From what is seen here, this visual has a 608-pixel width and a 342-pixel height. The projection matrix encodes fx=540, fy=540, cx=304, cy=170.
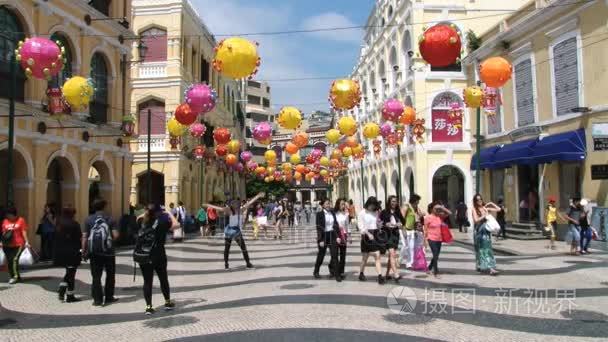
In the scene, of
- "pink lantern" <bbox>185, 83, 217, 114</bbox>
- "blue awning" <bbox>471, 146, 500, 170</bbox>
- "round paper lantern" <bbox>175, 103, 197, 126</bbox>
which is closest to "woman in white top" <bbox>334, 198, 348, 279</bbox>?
"pink lantern" <bbox>185, 83, 217, 114</bbox>

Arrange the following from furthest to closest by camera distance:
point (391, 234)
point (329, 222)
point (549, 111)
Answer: point (549, 111) → point (329, 222) → point (391, 234)

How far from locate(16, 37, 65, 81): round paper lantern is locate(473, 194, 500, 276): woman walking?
975 centimetres

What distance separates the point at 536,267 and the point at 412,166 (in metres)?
16.7

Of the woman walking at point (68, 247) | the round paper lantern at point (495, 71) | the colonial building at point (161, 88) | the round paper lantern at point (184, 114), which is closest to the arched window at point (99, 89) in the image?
the round paper lantern at point (184, 114)

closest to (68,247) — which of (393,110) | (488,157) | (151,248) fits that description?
(151,248)

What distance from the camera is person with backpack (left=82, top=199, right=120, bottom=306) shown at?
8.83m

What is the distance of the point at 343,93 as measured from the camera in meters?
15.4

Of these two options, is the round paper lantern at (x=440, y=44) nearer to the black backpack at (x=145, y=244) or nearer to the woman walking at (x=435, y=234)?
the woman walking at (x=435, y=234)

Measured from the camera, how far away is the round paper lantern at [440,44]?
421 inches

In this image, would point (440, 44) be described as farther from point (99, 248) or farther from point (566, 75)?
point (566, 75)

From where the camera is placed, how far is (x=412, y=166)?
29.3 metres

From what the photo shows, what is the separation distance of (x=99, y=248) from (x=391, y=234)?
5.52m

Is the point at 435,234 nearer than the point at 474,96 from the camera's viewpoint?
Yes

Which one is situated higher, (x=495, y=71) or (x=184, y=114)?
(x=495, y=71)
